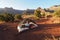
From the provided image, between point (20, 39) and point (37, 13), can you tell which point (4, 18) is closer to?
point (37, 13)

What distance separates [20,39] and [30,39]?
0.87m

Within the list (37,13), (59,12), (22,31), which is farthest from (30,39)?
(37,13)

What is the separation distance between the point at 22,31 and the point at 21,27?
30.9 inches

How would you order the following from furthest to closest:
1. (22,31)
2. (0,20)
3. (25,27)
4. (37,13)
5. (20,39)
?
(37,13), (0,20), (25,27), (22,31), (20,39)

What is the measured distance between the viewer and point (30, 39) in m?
12.7

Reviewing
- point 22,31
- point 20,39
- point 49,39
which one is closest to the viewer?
point 49,39

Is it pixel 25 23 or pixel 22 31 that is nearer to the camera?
pixel 22 31

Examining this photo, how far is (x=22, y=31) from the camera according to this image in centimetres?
1667

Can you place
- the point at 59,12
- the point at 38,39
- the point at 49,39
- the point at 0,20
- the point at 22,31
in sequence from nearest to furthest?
the point at 49,39 < the point at 38,39 < the point at 22,31 < the point at 0,20 < the point at 59,12

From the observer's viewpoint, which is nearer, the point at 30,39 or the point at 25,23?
the point at 30,39

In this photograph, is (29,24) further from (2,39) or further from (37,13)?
(37,13)

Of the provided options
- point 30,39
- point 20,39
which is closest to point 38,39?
point 30,39

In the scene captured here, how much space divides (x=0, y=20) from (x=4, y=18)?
2.56 ft

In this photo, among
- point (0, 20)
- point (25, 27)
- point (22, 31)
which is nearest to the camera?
point (22, 31)
